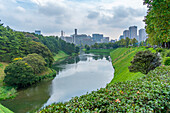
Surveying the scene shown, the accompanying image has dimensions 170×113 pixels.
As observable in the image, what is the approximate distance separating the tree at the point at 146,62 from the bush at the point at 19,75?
18.2 metres

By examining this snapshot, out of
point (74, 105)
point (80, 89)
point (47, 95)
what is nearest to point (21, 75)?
point (47, 95)

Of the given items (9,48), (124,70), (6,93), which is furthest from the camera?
(9,48)

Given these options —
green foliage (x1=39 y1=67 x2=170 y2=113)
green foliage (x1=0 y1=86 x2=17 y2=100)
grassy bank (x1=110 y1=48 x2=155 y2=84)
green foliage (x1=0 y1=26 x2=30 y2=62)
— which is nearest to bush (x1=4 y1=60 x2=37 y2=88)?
green foliage (x1=0 y1=86 x2=17 y2=100)

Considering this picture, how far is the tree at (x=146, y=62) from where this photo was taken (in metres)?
13.3

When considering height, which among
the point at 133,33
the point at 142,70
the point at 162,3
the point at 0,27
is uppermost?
the point at 133,33

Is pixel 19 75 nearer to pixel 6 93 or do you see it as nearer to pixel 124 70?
pixel 6 93

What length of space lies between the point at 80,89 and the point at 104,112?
16550 mm

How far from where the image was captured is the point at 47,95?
60.1 feet

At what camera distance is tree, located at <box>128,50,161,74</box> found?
13.3 m

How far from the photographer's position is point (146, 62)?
45.4 ft

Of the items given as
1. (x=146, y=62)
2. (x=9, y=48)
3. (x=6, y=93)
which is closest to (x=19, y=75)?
(x=6, y=93)

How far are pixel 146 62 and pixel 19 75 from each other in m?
20.2

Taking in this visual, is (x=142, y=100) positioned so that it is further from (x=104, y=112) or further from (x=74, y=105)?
(x=74, y=105)

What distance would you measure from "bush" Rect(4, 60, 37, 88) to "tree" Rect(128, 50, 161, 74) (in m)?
18.2
